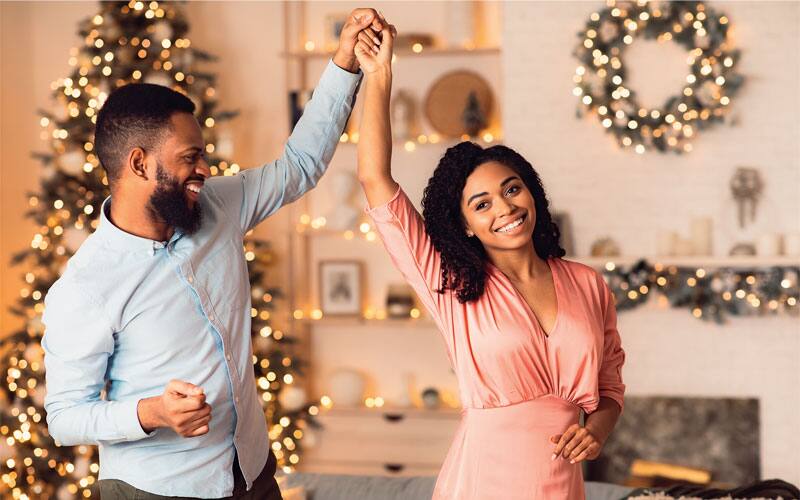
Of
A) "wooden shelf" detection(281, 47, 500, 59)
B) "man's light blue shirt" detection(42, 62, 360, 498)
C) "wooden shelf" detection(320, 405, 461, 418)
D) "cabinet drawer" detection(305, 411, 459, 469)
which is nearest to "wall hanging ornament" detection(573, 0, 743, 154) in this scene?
"wooden shelf" detection(281, 47, 500, 59)

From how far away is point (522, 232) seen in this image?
6.24 ft

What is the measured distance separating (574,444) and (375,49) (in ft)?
2.97

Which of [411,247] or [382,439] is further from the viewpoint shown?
[382,439]

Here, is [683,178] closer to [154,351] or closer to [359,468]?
[359,468]

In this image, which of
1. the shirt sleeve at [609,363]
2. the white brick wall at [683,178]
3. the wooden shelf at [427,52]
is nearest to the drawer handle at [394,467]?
the white brick wall at [683,178]

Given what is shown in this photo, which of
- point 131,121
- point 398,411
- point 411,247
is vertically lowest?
point 398,411

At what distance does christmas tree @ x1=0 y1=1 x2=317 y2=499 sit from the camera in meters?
4.26

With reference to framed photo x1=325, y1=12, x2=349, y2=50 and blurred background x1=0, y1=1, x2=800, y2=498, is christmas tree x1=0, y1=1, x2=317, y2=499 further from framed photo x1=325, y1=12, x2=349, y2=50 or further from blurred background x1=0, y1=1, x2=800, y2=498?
framed photo x1=325, y1=12, x2=349, y2=50

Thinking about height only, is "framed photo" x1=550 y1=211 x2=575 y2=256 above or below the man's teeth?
below

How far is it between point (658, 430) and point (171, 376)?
334 cm

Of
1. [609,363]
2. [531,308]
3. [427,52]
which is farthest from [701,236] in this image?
[531,308]

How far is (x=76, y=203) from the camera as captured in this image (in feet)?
14.1

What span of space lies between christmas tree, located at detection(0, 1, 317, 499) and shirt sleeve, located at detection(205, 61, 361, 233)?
234cm

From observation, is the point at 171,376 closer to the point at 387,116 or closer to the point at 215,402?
the point at 215,402
